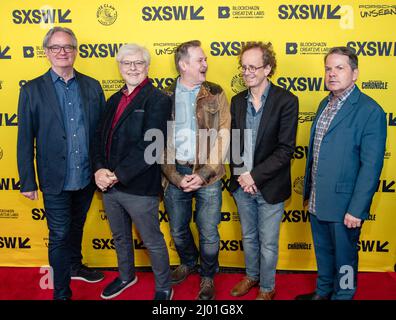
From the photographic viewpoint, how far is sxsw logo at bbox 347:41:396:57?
275 centimetres

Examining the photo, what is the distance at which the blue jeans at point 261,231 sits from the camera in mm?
2416

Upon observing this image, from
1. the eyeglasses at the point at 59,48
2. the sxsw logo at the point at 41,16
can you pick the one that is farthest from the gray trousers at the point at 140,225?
the sxsw logo at the point at 41,16

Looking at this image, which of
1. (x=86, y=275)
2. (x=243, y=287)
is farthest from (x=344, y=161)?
(x=86, y=275)

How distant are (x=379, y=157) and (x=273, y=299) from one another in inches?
46.5

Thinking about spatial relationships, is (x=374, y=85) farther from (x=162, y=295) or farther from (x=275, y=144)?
(x=162, y=295)

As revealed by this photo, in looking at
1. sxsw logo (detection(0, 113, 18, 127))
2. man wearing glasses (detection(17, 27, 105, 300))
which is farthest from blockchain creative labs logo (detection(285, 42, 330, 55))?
sxsw logo (detection(0, 113, 18, 127))

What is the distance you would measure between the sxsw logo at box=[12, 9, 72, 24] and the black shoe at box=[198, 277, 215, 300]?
2130 mm

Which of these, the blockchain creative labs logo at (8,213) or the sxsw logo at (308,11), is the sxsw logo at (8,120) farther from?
the sxsw logo at (308,11)

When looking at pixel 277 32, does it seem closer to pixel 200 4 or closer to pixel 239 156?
pixel 200 4

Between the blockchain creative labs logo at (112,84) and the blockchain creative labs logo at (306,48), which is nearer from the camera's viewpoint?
the blockchain creative labs logo at (306,48)

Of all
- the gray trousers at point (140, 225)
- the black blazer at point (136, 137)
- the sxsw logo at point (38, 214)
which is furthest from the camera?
the sxsw logo at point (38, 214)

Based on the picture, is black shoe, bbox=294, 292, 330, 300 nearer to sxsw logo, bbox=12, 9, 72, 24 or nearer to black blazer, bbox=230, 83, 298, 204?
black blazer, bbox=230, 83, 298, 204

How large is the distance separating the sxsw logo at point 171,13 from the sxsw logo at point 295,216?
5.33 ft
